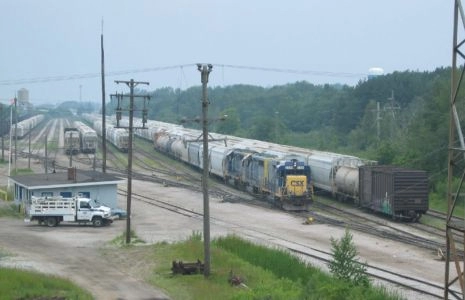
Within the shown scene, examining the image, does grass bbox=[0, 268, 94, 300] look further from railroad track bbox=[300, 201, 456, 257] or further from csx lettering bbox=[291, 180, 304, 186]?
csx lettering bbox=[291, 180, 304, 186]

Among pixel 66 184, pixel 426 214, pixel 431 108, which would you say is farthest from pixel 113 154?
pixel 426 214

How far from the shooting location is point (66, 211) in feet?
147

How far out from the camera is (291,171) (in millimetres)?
48875

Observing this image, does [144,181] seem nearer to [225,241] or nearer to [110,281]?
[225,241]

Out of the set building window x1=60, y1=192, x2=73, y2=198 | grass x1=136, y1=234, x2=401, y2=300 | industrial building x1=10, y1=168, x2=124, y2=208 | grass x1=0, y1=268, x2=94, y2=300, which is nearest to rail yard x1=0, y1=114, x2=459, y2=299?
grass x1=0, y1=268, x2=94, y2=300

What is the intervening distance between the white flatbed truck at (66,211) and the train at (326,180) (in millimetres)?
7021

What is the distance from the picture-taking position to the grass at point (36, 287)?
76.6 feet

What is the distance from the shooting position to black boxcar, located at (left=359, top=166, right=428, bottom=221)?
42844 mm

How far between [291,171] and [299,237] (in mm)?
10007

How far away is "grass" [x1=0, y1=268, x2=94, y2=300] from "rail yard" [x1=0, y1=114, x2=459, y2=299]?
1.60 meters

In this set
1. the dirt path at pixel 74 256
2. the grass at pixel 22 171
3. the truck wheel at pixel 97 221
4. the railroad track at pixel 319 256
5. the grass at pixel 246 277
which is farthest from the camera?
the grass at pixel 22 171

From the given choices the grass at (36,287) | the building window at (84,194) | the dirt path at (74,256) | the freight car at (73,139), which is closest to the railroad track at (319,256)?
the building window at (84,194)

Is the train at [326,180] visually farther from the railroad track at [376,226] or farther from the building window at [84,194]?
the building window at [84,194]

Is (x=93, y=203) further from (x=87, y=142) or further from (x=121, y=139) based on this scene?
(x=121, y=139)
